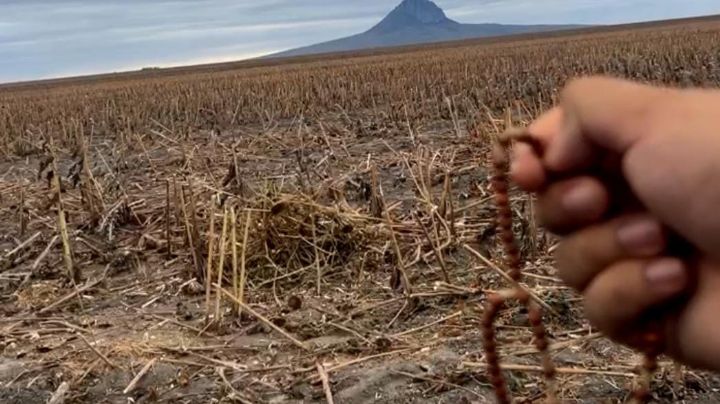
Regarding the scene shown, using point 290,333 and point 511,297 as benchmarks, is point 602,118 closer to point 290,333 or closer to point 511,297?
point 511,297

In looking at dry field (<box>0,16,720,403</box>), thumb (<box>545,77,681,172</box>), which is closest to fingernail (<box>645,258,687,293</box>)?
thumb (<box>545,77,681,172</box>)

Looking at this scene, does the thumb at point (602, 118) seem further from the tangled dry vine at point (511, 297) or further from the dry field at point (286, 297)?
the dry field at point (286, 297)

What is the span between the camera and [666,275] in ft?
2.99

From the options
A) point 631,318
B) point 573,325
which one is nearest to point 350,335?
point 573,325

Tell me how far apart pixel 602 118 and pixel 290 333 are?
307cm

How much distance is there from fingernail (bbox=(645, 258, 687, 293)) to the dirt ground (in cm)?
207

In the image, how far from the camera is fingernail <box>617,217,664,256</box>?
36.4 inches

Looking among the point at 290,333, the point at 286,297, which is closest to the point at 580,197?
the point at 290,333

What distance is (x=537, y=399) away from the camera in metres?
2.98

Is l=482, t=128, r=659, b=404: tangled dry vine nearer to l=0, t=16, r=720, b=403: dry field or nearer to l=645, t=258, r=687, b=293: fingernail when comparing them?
l=645, t=258, r=687, b=293: fingernail

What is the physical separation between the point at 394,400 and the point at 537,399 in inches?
20.2

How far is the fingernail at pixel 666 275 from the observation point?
91cm

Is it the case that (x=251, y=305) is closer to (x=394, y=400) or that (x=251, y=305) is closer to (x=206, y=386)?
(x=206, y=386)

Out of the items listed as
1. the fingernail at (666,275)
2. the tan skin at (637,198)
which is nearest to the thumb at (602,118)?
the tan skin at (637,198)
